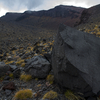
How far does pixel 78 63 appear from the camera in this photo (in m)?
3.38

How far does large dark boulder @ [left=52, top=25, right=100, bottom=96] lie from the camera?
3.25 metres

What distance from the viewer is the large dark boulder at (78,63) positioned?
325 cm

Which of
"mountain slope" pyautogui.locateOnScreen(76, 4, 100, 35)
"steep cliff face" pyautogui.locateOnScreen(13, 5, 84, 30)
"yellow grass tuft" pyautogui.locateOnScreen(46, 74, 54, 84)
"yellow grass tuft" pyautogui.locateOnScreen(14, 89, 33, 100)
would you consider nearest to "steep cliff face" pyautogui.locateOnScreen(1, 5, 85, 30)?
"steep cliff face" pyautogui.locateOnScreen(13, 5, 84, 30)

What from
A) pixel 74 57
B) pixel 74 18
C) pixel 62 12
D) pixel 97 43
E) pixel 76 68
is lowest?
pixel 76 68

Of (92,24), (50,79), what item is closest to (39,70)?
(50,79)

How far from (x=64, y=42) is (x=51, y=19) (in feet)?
279

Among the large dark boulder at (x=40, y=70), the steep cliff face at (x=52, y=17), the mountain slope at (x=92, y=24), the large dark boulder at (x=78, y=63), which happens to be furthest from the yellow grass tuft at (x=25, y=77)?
the steep cliff face at (x=52, y=17)

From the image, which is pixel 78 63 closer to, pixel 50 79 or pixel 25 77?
pixel 50 79

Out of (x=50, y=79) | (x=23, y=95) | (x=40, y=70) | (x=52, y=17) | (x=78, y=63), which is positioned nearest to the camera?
(x=78, y=63)

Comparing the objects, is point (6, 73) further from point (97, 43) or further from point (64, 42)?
point (97, 43)

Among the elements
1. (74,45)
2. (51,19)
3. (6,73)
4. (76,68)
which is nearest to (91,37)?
(74,45)

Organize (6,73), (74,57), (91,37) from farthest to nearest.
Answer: (6,73), (91,37), (74,57)

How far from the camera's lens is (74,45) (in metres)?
3.84

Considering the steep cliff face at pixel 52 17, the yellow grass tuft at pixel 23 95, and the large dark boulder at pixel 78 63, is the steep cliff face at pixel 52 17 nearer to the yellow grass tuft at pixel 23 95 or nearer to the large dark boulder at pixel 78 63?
the large dark boulder at pixel 78 63
